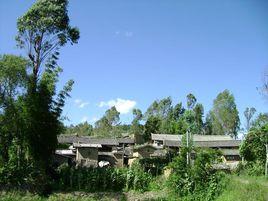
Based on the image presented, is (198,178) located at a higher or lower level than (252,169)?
lower

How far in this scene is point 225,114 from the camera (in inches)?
2217

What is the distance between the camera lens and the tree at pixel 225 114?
5614cm

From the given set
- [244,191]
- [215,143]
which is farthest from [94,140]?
[244,191]

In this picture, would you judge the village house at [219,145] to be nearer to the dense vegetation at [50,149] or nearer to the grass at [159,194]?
the dense vegetation at [50,149]

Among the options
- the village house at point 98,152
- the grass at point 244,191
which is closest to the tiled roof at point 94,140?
the village house at point 98,152

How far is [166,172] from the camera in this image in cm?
2591

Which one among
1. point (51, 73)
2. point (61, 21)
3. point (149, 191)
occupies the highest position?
point (61, 21)

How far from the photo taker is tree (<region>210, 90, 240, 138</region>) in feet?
184

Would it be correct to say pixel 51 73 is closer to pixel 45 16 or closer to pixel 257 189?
pixel 45 16

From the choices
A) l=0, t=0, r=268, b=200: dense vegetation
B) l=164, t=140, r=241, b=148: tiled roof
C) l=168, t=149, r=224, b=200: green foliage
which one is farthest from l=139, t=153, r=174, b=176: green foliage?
l=164, t=140, r=241, b=148: tiled roof

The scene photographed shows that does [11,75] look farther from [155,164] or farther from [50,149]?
[155,164]

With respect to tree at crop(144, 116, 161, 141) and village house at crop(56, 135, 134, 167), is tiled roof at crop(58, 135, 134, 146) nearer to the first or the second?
village house at crop(56, 135, 134, 167)

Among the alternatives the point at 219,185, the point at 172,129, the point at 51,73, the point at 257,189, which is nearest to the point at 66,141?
the point at 172,129

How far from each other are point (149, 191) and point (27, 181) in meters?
7.09
